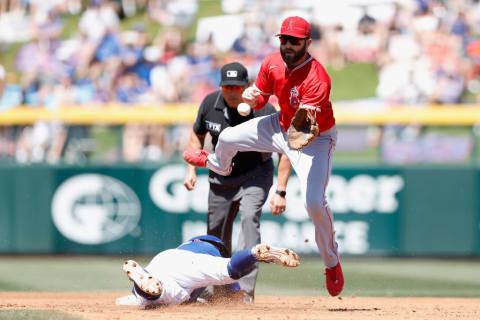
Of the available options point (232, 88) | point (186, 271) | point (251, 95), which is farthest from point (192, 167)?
point (186, 271)

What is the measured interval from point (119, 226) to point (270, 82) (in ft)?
A: 16.5

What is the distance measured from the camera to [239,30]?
13719 mm

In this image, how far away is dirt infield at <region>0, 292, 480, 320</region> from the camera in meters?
5.55

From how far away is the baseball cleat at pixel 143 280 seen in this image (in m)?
5.62

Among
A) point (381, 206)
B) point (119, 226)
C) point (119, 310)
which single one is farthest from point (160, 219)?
point (119, 310)

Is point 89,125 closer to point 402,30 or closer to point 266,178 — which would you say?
point 266,178

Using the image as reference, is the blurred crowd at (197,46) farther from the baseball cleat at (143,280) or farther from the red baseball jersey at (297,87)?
the baseball cleat at (143,280)

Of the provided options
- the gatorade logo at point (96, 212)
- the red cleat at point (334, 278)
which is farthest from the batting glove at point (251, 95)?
the gatorade logo at point (96, 212)

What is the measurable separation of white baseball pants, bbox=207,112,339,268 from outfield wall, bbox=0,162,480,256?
415cm

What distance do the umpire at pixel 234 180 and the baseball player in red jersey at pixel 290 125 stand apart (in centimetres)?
43

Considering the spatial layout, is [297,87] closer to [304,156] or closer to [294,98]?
[294,98]

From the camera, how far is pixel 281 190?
21.0 ft

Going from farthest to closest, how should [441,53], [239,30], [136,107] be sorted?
[239,30] < [441,53] < [136,107]

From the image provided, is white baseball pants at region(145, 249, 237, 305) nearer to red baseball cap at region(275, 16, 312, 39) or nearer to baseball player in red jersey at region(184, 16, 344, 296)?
baseball player in red jersey at region(184, 16, 344, 296)
